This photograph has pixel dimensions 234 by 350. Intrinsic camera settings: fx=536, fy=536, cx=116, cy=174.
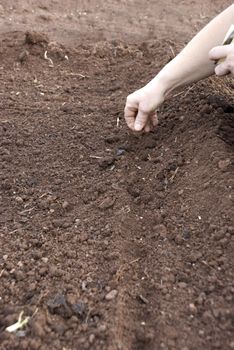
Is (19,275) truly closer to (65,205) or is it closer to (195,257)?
(65,205)

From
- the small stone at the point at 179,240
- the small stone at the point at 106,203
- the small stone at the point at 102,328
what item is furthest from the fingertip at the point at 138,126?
the small stone at the point at 102,328

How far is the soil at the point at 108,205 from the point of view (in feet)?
5.74

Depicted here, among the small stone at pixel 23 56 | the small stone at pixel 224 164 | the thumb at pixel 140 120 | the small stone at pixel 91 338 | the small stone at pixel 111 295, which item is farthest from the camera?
the small stone at pixel 23 56

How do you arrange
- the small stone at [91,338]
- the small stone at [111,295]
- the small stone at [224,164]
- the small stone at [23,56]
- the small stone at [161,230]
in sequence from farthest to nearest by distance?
1. the small stone at [23,56]
2. the small stone at [224,164]
3. the small stone at [161,230]
4. the small stone at [111,295]
5. the small stone at [91,338]

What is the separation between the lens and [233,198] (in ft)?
6.86

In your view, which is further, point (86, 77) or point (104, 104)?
point (86, 77)

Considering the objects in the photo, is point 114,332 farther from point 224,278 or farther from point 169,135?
point 169,135

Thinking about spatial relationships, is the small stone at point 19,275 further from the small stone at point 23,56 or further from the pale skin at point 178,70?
the small stone at point 23,56

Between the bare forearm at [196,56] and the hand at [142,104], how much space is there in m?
0.05

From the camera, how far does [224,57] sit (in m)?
2.06

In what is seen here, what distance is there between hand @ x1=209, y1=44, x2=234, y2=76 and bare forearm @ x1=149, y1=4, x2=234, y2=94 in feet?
0.84

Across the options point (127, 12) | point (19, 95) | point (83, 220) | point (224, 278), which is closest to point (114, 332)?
point (224, 278)

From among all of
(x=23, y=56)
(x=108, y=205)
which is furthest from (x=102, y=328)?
(x=23, y=56)

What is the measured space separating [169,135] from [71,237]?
789mm
